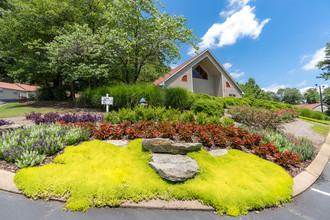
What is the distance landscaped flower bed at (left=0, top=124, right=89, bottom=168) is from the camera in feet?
8.30

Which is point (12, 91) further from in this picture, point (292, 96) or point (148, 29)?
point (292, 96)

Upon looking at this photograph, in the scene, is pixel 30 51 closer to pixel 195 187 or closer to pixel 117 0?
pixel 117 0

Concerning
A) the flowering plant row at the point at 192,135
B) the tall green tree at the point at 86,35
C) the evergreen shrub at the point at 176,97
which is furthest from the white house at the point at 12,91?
the flowering plant row at the point at 192,135

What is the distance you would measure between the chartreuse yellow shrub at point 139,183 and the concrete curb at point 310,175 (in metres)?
0.21

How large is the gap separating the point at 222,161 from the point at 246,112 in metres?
5.61

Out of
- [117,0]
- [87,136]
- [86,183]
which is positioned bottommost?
[86,183]

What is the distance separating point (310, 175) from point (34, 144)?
6.37 metres

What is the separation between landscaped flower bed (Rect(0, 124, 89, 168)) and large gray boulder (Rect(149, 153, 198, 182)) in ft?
7.20

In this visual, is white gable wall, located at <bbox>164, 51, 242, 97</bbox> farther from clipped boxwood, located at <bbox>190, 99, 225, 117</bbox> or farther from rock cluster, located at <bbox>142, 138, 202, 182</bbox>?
rock cluster, located at <bbox>142, 138, 202, 182</bbox>

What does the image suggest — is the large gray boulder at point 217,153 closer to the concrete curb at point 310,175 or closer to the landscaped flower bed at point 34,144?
the concrete curb at point 310,175

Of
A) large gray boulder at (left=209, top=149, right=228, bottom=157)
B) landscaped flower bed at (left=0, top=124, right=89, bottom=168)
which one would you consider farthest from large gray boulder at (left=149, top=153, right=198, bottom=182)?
landscaped flower bed at (left=0, top=124, right=89, bottom=168)

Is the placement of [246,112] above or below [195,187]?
above

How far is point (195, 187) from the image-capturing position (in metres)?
2.26

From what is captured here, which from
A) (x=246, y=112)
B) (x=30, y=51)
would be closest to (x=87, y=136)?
(x=246, y=112)
